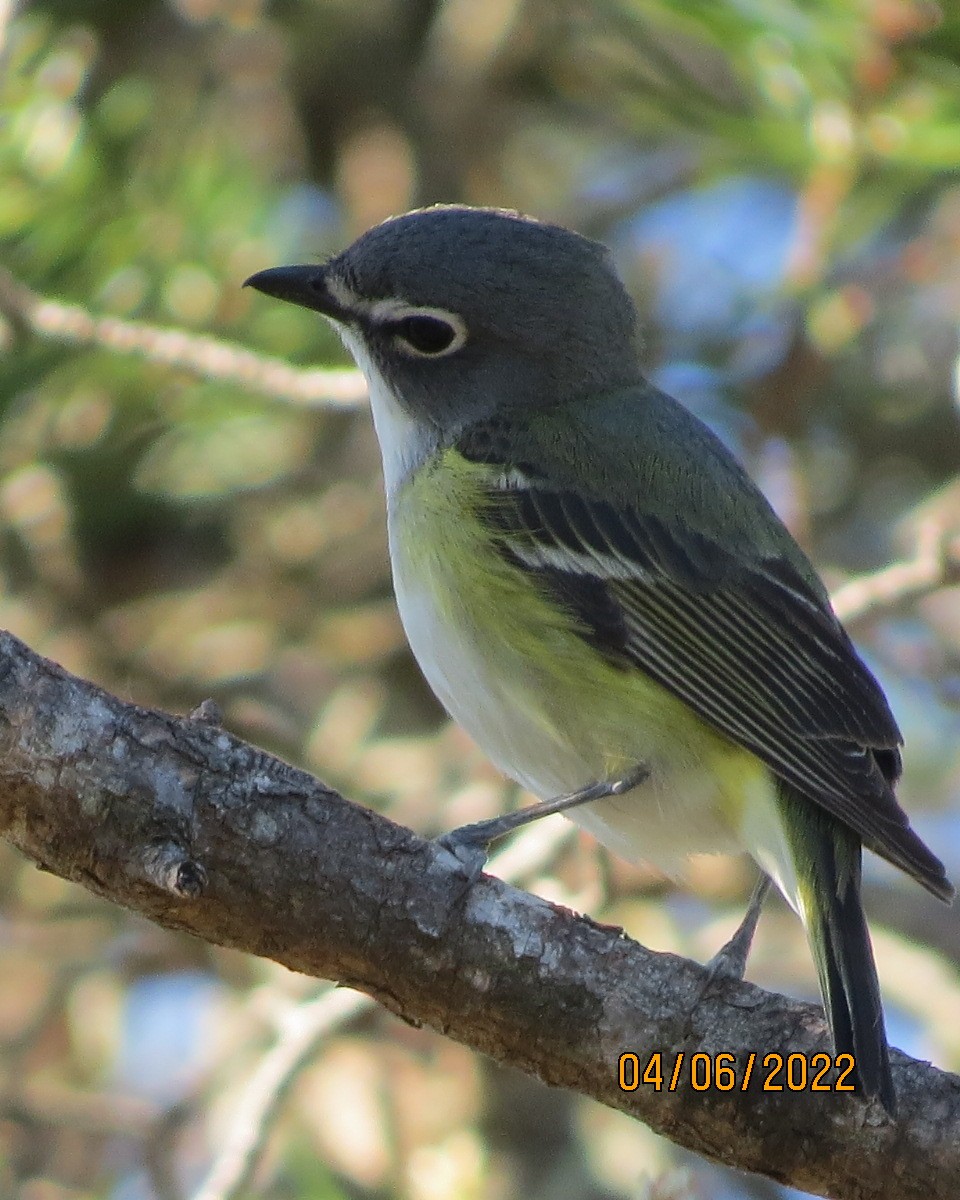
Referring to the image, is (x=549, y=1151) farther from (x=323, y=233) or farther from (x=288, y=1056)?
(x=323, y=233)

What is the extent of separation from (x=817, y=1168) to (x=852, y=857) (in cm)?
79

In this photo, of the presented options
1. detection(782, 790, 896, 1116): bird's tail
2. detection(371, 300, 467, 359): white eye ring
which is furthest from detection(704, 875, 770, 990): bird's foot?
detection(371, 300, 467, 359): white eye ring

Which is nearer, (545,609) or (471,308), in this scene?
(545,609)

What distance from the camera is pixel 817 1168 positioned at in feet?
8.86

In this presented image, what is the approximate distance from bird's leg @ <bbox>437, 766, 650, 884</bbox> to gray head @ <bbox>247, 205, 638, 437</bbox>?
1.10m

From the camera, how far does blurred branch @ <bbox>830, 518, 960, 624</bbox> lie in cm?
388

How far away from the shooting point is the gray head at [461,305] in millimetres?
4059

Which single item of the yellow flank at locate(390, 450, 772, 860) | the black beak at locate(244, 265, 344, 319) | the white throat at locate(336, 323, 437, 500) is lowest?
the yellow flank at locate(390, 450, 772, 860)

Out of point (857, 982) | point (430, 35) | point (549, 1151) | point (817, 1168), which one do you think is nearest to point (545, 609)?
point (857, 982)
